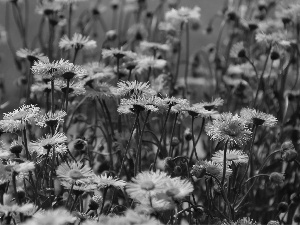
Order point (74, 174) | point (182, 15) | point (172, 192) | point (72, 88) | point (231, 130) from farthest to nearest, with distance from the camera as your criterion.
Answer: point (182, 15) < point (72, 88) < point (231, 130) < point (74, 174) < point (172, 192)

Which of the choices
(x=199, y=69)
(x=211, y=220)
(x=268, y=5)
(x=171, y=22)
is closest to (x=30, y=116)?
(x=211, y=220)

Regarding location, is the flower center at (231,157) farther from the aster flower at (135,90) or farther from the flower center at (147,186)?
the flower center at (147,186)

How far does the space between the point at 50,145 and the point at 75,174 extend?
0.33 feet

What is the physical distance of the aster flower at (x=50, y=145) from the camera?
119 cm

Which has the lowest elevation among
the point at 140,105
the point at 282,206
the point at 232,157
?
the point at 282,206

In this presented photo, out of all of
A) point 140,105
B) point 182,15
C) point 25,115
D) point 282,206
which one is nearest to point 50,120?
point 25,115

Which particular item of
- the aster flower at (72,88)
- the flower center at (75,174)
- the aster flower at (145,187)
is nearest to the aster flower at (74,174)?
the flower center at (75,174)

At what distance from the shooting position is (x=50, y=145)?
1.19 metres

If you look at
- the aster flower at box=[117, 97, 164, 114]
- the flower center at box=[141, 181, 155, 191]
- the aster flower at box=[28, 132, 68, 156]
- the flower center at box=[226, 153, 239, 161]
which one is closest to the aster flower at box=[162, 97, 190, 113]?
the aster flower at box=[117, 97, 164, 114]

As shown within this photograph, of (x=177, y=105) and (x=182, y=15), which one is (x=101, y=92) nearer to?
(x=177, y=105)

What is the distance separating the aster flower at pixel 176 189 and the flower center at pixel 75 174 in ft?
0.54

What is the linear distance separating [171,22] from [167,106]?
0.88m

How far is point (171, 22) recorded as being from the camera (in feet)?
7.11

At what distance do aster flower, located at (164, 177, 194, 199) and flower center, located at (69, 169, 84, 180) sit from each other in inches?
6.5
